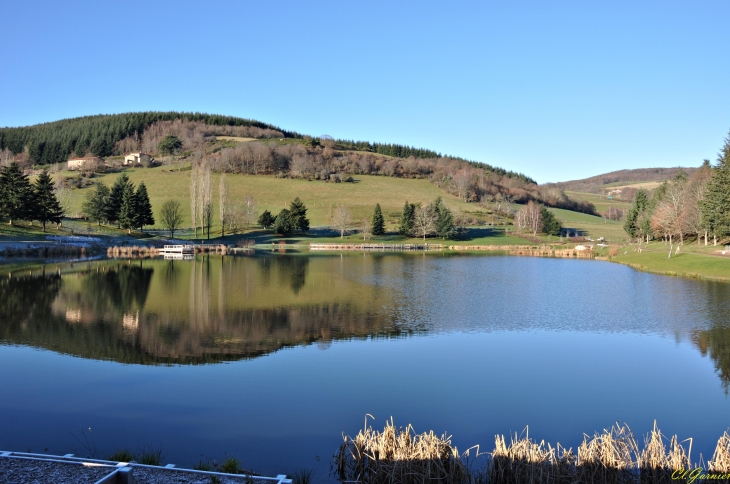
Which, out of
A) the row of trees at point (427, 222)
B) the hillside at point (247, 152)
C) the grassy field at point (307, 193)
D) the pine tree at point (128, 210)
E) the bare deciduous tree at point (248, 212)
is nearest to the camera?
the pine tree at point (128, 210)

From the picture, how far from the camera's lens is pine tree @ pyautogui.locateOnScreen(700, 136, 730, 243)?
4712 centimetres

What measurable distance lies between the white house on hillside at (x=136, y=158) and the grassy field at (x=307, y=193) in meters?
9.56

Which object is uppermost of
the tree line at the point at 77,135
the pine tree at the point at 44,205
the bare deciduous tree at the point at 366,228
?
the tree line at the point at 77,135

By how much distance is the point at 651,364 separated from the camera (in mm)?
16125

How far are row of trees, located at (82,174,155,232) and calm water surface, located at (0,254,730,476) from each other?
3889 centimetres

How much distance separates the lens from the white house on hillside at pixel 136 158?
5050 inches

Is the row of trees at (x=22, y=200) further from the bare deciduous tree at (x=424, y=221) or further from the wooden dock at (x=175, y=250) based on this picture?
the bare deciduous tree at (x=424, y=221)

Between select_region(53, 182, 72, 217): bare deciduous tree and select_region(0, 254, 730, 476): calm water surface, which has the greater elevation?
select_region(53, 182, 72, 217): bare deciduous tree

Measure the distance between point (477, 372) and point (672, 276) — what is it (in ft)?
109

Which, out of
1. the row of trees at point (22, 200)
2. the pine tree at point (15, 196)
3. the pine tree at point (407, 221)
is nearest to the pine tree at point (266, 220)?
the pine tree at point (407, 221)

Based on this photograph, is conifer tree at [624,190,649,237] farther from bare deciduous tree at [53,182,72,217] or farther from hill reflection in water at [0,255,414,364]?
bare deciduous tree at [53,182,72,217]

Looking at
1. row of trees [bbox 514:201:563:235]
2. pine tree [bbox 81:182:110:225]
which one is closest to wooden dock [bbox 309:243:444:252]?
row of trees [bbox 514:201:563:235]

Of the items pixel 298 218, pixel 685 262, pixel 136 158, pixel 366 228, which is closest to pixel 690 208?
pixel 685 262

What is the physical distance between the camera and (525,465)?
785cm
